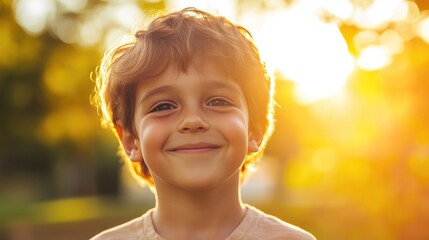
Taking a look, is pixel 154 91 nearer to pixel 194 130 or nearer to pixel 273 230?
pixel 194 130

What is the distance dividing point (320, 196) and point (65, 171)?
20.9m

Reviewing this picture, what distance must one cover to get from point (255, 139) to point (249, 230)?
40cm

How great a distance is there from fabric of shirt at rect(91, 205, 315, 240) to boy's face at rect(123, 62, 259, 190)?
Answer: 0.26 metres

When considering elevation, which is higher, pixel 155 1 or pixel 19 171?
pixel 155 1

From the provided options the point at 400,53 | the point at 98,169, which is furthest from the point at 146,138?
the point at 98,169

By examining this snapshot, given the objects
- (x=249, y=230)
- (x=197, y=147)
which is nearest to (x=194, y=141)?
(x=197, y=147)

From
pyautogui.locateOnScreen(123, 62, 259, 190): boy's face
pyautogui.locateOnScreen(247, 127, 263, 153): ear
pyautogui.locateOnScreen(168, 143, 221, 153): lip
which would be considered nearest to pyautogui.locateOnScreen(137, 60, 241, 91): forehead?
pyautogui.locateOnScreen(123, 62, 259, 190): boy's face

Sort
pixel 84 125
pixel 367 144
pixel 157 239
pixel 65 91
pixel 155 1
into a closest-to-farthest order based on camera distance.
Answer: pixel 157 239
pixel 367 144
pixel 155 1
pixel 65 91
pixel 84 125

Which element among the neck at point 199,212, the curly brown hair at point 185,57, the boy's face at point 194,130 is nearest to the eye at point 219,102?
the boy's face at point 194,130

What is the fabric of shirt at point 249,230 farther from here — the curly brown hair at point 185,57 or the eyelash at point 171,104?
the eyelash at point 171,104

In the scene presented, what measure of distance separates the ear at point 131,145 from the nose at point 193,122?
0.38 meters

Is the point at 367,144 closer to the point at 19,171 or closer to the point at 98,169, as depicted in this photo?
the point at 98,169

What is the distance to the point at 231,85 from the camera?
303cm

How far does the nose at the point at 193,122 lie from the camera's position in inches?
113
